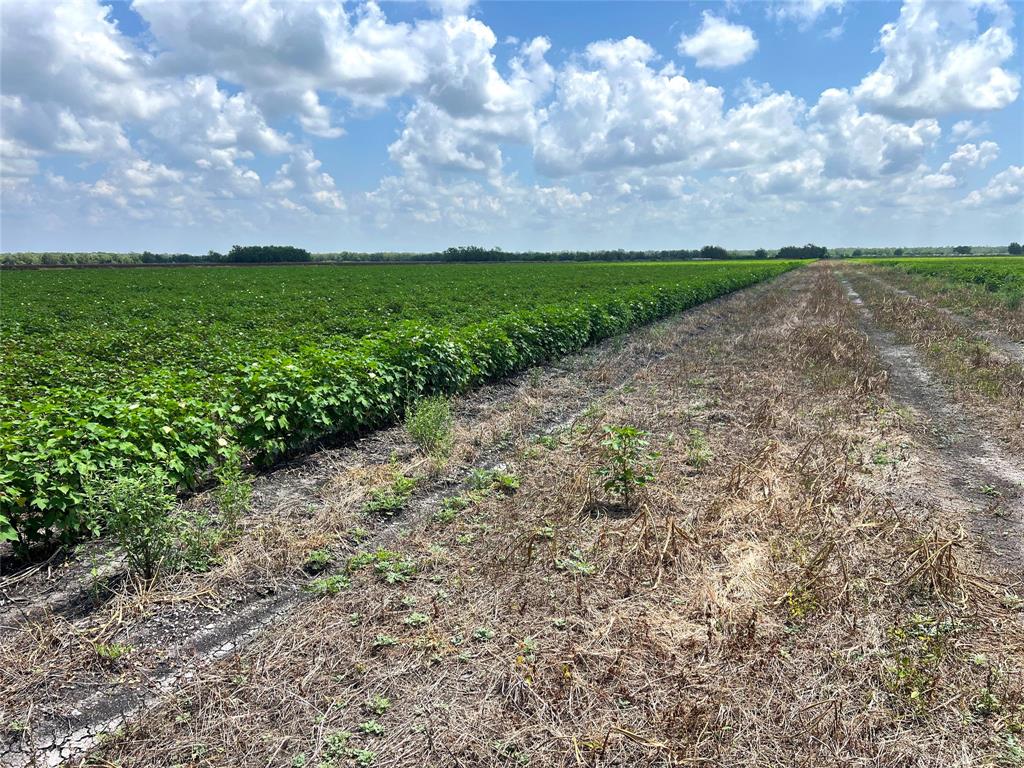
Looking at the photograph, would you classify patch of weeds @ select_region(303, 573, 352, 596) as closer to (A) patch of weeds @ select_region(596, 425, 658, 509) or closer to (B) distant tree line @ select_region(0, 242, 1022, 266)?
(A) patch of weeds @ select_region(596, 425, 658, 509)

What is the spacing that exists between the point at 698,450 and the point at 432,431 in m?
3.49

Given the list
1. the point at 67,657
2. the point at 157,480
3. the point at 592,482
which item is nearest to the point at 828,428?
the point at 592,482

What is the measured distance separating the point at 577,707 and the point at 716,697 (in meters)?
0.80

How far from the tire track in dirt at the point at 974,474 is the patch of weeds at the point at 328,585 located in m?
5.24

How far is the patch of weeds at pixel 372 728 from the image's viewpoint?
10.6 ft

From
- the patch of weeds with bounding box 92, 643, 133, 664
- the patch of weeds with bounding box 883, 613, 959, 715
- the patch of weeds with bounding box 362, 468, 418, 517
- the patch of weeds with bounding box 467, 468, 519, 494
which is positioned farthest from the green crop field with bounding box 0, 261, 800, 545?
the patch of weeds with bounding box 883, 613, 959, 715

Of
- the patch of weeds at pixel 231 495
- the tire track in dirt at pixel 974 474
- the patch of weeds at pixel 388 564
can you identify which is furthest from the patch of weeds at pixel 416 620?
the tire track in dirt at pixel 974 474

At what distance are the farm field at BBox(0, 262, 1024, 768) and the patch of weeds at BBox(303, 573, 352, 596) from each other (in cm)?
2

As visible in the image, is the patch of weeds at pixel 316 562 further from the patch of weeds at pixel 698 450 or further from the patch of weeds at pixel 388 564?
the patch of weeds at pixel 698 450

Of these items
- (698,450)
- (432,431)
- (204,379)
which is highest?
(204,379)

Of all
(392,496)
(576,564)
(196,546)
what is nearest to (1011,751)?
(576,564)

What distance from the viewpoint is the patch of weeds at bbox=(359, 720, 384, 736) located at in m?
3.23

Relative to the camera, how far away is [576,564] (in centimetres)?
493

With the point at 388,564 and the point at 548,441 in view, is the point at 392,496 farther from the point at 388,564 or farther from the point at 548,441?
the point at 548,441
